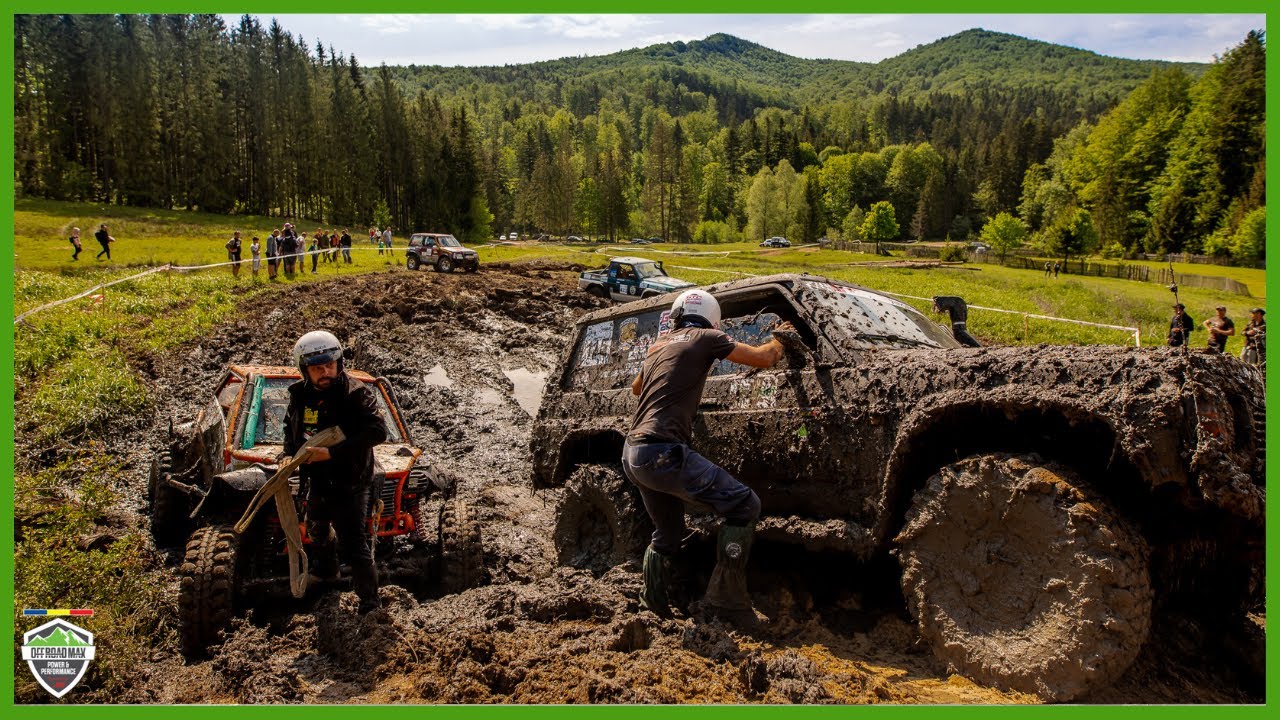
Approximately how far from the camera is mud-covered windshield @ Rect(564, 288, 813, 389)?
535 centimetres

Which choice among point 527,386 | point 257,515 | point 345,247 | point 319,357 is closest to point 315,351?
point 319,357

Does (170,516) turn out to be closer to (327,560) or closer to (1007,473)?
(327,560)

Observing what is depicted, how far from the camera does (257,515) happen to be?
5.80 meters

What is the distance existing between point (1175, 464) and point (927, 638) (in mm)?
1432

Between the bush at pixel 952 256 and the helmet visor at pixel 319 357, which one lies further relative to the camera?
the bush at pixel 952 256

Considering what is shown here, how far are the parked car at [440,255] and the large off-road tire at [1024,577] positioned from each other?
29402mm

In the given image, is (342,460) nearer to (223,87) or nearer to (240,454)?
(240,454)

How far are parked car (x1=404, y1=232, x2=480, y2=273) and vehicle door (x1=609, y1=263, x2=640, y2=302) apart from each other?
26.0 ft

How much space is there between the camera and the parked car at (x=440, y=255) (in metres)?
32.3

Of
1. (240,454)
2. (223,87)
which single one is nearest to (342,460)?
(240,454)

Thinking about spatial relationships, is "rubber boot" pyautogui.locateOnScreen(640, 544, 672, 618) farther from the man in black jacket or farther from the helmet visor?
the helmet visor

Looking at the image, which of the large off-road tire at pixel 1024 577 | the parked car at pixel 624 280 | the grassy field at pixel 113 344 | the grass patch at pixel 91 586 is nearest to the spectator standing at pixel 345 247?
the grassy field at pixel 113 344

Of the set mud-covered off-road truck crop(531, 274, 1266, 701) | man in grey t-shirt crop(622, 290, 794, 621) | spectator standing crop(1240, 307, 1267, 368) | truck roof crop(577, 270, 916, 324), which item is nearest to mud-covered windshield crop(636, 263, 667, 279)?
spectator standing crop(1240, 307, 1267, 368)

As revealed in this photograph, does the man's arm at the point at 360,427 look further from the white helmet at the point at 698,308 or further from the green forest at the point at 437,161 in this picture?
the green forest at the point at 437,161
